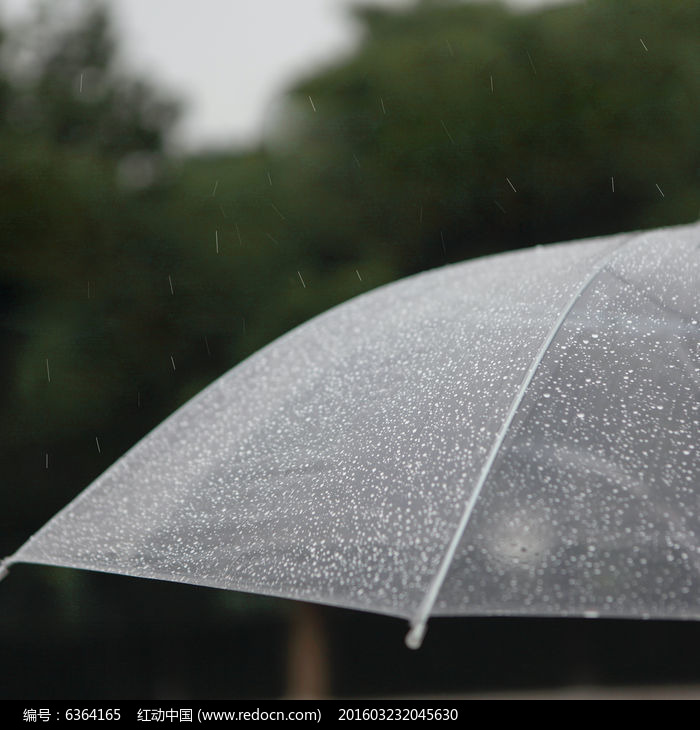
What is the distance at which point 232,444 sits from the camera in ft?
5.11

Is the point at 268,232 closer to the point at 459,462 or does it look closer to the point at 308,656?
the point at 308,656

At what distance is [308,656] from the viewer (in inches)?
210

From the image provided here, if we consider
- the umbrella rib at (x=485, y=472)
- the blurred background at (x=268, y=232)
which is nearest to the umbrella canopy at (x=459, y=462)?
the umbrella rib at (x=485, y=472)

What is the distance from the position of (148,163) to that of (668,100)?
2.80m

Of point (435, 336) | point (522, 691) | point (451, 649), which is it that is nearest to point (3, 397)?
point (451, 649)

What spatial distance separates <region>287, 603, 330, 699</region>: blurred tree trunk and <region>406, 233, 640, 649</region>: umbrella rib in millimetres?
4195

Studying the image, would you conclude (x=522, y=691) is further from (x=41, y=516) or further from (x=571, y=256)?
(x=571, y=256)

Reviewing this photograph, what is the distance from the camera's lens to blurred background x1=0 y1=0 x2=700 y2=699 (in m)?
4.78

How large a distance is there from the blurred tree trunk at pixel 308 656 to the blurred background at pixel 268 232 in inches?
0.5

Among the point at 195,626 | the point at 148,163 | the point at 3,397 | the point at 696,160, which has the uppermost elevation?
the point at 148,163

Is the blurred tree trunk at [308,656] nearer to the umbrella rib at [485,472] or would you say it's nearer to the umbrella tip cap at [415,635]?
the umbrella rib at [485,472]

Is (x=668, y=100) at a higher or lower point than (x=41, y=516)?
higher

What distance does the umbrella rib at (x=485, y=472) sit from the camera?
95cm

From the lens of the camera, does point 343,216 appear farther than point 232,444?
Yes
